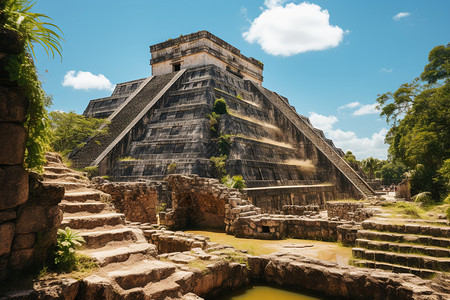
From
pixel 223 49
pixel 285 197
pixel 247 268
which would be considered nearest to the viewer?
pixel 247 268

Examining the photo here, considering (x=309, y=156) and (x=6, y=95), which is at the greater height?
(x=309, y=156)

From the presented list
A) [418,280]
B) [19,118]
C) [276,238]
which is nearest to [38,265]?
[19,118]

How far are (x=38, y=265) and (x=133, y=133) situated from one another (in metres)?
18.8

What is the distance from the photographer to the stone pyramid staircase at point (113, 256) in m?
3.76

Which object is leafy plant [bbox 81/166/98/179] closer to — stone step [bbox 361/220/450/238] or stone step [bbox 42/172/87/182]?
stone step [bbox 42/172/87/182]

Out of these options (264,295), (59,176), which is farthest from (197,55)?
(264,295)

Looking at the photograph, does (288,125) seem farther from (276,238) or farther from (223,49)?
(276,238)

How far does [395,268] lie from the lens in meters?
6.18

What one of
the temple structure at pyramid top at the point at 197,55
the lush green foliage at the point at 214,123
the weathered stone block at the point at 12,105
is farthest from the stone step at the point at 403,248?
the temple structure at pyramid top at the point at 197,55

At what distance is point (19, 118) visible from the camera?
3445 millimetres

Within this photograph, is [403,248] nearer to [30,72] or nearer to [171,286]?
[171,286]

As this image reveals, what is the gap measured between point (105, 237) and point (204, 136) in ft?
46.3

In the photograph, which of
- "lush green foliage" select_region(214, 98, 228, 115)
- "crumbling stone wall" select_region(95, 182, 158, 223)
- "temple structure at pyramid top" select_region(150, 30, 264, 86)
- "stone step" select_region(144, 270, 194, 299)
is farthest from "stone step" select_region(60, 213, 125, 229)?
"temple structure at pyramid top" select_region(150, 30, 264, 86)

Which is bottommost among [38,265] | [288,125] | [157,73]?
[38,265]
